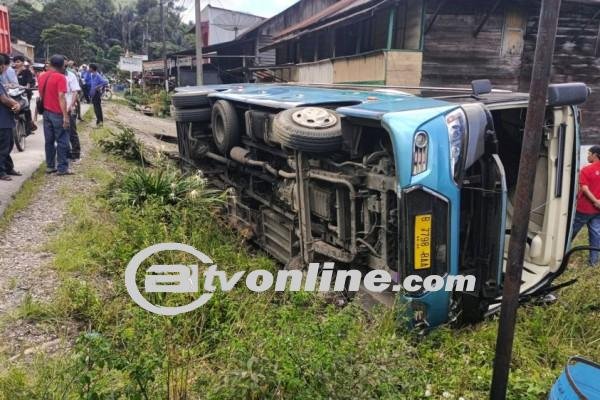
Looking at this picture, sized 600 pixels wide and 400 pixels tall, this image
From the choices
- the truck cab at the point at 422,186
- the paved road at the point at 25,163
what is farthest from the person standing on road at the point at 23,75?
the truck cab at the point at 422,186

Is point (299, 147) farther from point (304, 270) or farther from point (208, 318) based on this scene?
point (208, 318)

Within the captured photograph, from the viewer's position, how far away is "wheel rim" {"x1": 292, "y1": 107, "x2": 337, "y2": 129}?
3592mm

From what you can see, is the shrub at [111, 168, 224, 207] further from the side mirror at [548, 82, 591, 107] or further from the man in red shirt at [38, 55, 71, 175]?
the side mirror at [548, 82, 591, 107]

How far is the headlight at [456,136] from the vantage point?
296cm

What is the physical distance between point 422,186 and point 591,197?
336 cm

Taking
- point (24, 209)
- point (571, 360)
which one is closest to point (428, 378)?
point (571, 360)

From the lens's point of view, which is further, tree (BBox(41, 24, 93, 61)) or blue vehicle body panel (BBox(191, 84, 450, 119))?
tree (BBox(41, 24, 93, 61))

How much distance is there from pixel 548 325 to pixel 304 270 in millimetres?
1874

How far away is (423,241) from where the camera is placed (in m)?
2.96

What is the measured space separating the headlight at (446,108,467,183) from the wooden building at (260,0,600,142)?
7239 mm

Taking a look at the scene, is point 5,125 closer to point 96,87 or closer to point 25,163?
point 25,163

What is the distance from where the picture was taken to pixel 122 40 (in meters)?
59.0

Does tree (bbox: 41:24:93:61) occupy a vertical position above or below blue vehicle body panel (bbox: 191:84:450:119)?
above

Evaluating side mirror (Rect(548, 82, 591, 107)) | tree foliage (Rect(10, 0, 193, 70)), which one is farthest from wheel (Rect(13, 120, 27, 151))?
tree foliage (Rect(10, 0, 193, 70))
